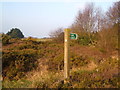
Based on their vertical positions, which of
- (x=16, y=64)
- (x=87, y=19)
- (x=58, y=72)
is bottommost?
(x=58, y=72)

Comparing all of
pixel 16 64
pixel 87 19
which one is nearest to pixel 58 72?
pixel 16 64

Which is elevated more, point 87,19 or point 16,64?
point 87,19

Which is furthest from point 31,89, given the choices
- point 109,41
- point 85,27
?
point 85,27

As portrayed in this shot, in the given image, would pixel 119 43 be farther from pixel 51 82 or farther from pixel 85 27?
pixel 85 27

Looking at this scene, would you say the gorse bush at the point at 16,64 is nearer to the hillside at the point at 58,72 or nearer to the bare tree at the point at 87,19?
the hillside at the point at 58,72

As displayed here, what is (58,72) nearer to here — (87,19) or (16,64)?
(16,64)

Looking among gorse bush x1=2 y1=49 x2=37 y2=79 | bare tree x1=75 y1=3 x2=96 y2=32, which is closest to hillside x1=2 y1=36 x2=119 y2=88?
gorse bush x1=2 y1=49 x2=37 y2=79

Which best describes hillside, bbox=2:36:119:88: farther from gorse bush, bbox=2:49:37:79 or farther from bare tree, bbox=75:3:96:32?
bare tree, bbox=75:3:96:32

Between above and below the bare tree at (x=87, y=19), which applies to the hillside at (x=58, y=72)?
below

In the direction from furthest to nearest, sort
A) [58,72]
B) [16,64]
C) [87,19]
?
1. [87,19]
2. [16,64]
3. [58,72]

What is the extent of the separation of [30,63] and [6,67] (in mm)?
1379

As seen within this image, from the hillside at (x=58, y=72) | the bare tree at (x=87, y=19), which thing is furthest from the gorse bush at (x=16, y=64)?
the bare tree at (x=87, y=19)

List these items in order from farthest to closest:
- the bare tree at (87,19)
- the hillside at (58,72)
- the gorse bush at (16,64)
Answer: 1. the bare tree at (87,19)
2. the gorse bush at (16,64)
3. the hillside at (58,72)

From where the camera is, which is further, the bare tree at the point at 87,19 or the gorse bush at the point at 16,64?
the bare tree at the point at 87,19
